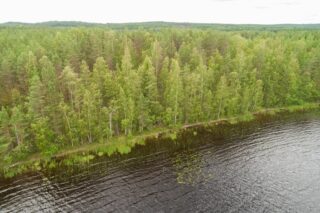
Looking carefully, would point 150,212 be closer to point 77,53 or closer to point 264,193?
point 264,193

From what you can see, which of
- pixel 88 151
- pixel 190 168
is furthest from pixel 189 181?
pixel 88 151

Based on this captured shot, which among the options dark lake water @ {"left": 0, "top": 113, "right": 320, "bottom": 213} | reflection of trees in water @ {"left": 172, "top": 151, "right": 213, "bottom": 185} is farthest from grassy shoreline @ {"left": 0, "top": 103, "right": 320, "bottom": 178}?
reflection of trees in water @ {"left": 172, "top": 151, "right": 213, "bottom": 185}

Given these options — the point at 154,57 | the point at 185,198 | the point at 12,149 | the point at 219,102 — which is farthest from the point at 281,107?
the point at 12,149

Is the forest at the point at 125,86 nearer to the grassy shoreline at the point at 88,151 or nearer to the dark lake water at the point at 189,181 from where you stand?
the grassy shoreline at the point at 88,151

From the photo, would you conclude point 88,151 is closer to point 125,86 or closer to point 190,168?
point 125,86

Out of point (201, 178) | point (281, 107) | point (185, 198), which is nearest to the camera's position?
point (185, 198)
